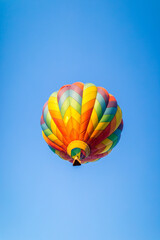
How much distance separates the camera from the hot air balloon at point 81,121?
1140 cm

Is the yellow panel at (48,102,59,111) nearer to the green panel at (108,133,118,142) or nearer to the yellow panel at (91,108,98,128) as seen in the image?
the yellow panel at (91,108,98,128)

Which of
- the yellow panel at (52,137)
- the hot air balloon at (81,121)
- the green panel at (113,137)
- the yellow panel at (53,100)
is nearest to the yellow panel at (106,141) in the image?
the hot air balloon at (81,121)

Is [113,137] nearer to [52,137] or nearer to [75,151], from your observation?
[75,151]

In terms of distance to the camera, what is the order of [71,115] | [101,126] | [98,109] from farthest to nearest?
[98,109]
[101,126]
[71,115]

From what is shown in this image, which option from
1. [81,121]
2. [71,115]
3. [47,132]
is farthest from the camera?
[47,132]

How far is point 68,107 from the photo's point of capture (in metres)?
11.9

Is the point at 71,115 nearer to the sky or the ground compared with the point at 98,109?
nearer to the ground

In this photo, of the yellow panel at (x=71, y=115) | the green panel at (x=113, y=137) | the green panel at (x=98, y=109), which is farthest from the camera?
the green panel at (x=113, y=137)

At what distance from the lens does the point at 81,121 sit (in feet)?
37.6

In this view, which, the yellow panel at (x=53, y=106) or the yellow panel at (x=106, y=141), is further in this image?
the yellow panel at (x=53, y=106)

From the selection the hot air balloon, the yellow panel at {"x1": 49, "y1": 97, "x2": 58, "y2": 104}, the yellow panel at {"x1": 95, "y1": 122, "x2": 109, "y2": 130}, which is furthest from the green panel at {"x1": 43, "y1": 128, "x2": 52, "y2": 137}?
the yellow panel at {"x1": 95, "y1": 122, "x2": 109, "y2": 130}

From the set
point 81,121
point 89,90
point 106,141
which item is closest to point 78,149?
point 81,121

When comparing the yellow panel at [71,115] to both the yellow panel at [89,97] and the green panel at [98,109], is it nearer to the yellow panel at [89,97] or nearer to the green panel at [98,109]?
the yellow panel at [89,97]

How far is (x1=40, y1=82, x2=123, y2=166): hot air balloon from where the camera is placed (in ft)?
37.4
